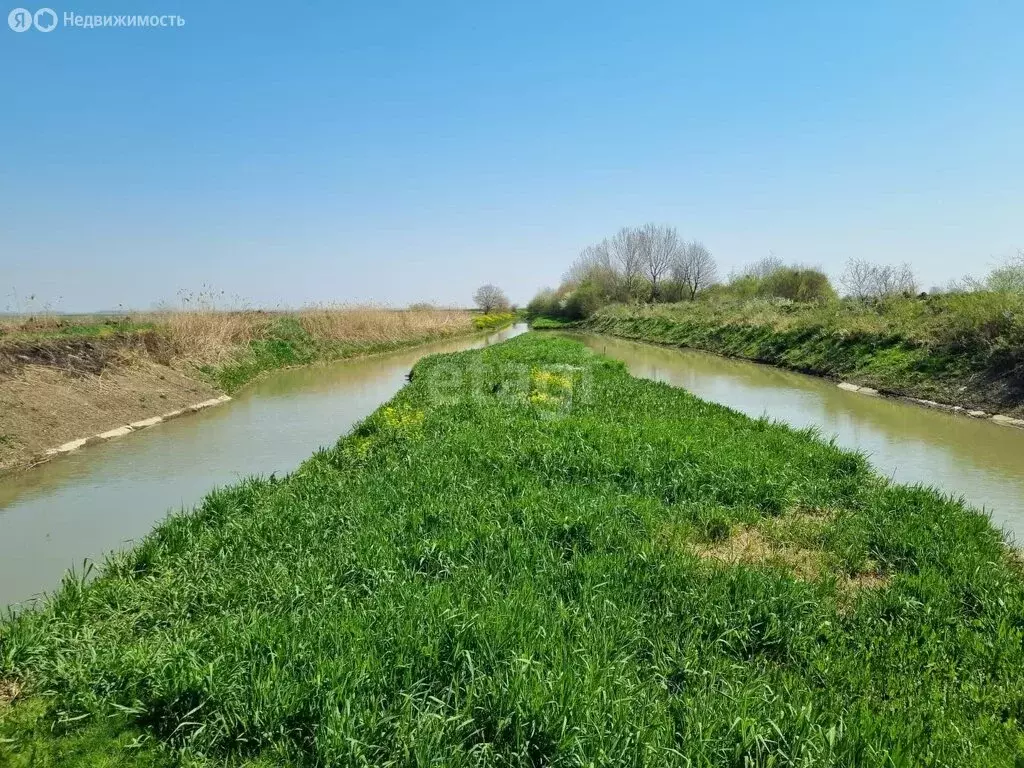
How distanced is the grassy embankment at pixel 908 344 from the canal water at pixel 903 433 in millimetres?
1135

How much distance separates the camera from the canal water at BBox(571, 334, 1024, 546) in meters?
8.78

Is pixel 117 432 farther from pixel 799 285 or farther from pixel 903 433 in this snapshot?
pixel 799 285

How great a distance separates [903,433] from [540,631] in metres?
12.0

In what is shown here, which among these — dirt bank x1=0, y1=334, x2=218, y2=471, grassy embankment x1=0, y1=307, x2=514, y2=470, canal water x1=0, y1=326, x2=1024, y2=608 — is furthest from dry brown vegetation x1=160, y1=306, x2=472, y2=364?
canal water x1=0, y1=326, x2=1024, y2=608

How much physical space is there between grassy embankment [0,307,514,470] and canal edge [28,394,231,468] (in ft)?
0.47

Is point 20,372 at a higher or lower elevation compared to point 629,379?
higher

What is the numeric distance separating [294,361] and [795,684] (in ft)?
90.8

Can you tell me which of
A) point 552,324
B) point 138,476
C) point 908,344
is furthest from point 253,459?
point 552,324

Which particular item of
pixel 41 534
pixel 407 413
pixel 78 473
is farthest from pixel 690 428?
pixel 78 473

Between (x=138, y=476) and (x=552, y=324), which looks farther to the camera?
(x=552, y=324)

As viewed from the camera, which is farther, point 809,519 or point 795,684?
point 809,519

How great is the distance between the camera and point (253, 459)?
1116 centimetres

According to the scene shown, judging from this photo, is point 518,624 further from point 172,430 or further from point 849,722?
point 172,430

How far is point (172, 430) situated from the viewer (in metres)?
14.0
